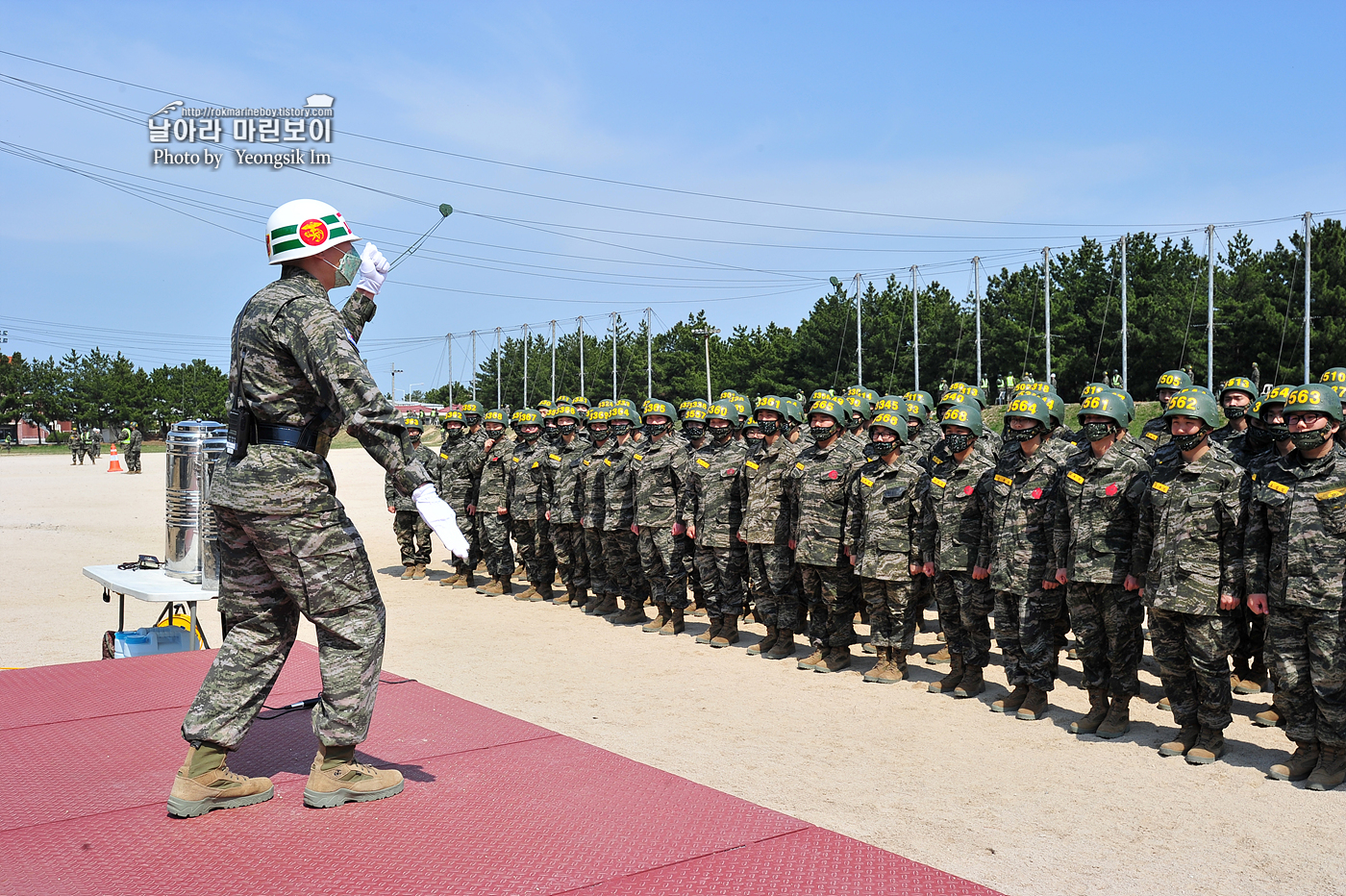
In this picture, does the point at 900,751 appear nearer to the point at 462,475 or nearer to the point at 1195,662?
the point at 1195,662

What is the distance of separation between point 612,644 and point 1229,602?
5443mm

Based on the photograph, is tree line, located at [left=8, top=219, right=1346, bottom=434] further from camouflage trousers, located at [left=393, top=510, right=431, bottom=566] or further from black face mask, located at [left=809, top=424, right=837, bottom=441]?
black face mask, located at [left=809, top=424, right=837, bottom=441]

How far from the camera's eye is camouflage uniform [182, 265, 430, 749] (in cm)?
345

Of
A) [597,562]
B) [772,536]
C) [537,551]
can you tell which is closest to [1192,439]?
[772,536]

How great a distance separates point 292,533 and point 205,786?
0.94 metres

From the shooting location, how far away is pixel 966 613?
23.7 feet

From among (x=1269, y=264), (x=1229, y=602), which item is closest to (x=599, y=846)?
(x=1229, y=602)

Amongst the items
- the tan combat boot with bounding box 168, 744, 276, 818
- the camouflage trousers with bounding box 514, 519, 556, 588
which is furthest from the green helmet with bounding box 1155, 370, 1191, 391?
the tan combat boot with bounding box 168, 744, 276, 818

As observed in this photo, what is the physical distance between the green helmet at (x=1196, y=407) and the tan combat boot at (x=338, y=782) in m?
4.93

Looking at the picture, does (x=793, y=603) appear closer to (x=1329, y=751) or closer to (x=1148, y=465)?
(x=1148, y=465)

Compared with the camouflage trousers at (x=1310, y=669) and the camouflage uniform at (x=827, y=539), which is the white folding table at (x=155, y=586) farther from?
the camouflage trousers at (x=1310, y=669)

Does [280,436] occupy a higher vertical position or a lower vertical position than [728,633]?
higher

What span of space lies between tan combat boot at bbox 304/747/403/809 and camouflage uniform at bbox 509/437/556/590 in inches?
334

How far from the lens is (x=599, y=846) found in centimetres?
319
